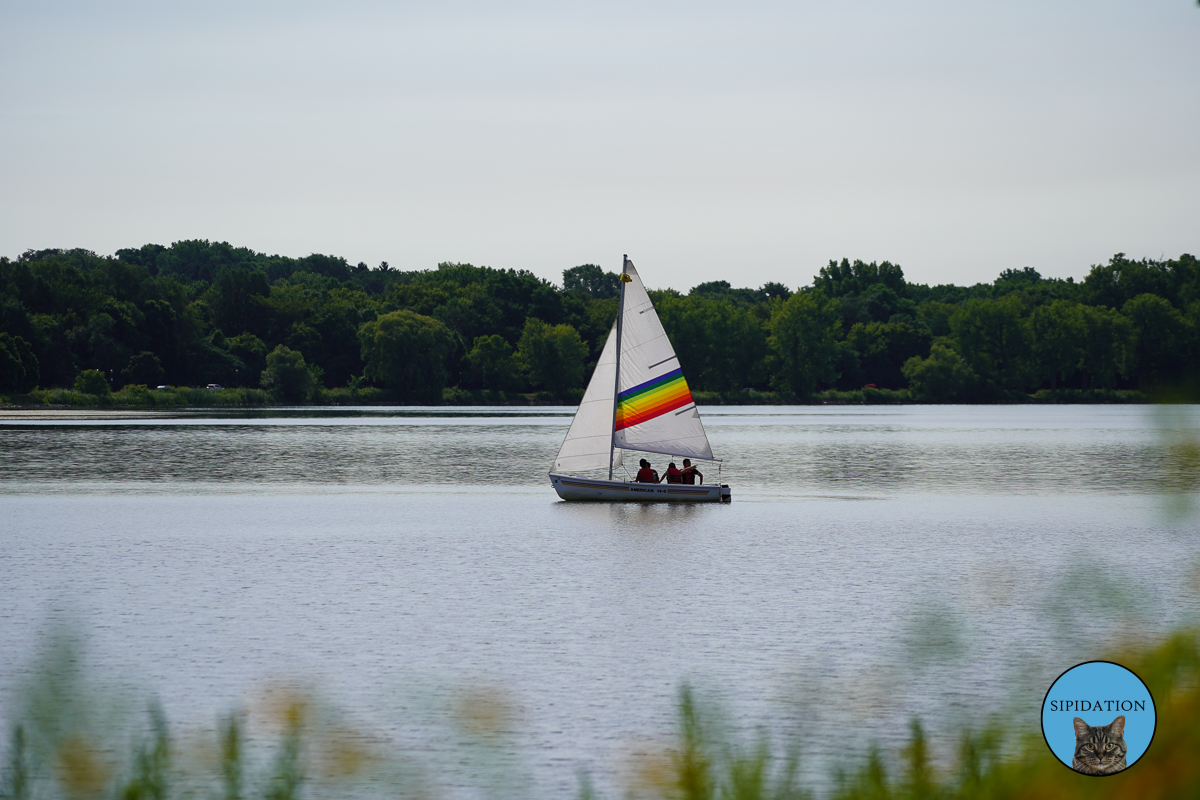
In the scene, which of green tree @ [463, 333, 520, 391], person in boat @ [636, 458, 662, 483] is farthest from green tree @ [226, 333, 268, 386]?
person in boat @ [636, 458, 662, 483]

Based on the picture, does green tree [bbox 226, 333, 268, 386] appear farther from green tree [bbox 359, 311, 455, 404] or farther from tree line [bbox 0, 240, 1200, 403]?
green tree [bbox 359, 311, 455, 404]

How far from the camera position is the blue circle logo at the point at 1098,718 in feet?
14.3

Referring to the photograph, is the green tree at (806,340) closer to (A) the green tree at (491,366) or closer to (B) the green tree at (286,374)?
(A) the green tree at (491,366)

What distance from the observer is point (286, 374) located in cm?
14450

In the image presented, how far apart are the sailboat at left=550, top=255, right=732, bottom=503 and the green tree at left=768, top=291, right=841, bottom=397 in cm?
13349

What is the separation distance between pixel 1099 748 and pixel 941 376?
172m

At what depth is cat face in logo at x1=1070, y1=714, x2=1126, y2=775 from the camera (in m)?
4.37

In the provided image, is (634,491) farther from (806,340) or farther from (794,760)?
(806,340)

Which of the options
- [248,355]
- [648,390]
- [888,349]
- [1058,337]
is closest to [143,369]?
[248,355]

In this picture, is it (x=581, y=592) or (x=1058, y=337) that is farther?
(x=1058, y=337)

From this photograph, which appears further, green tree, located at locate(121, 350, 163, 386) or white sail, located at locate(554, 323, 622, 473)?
green tree, located at locate(121, 350, 163, 386)

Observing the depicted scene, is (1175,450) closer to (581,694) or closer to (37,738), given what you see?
(37,738)

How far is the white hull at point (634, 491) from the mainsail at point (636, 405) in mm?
689

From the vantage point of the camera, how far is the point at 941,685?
15742 mm
